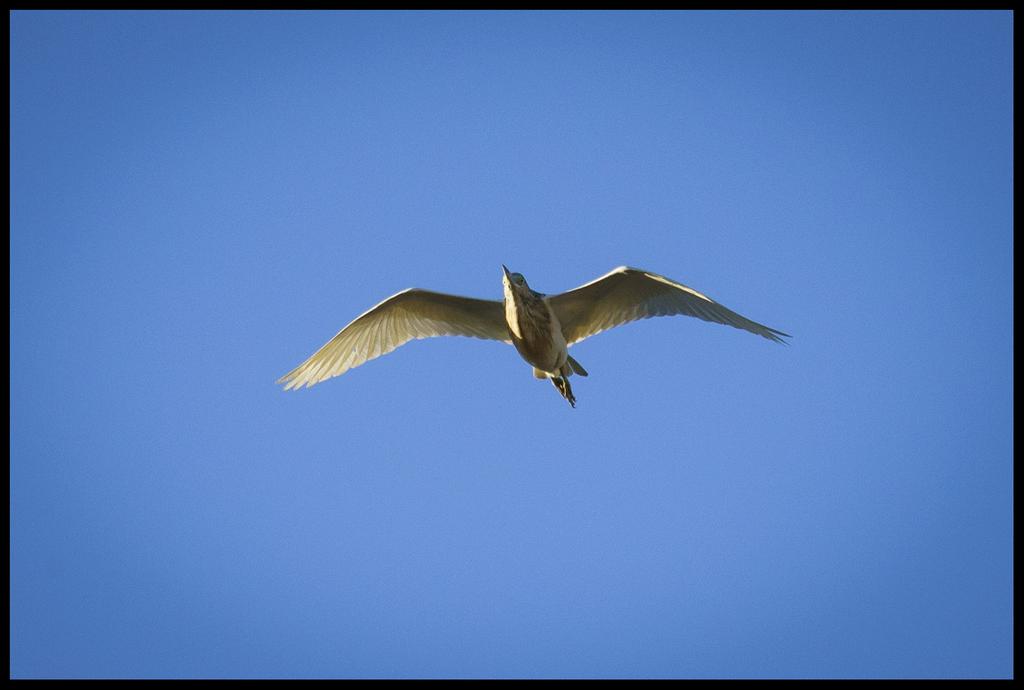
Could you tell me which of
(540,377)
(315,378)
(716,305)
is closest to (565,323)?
(540,377)

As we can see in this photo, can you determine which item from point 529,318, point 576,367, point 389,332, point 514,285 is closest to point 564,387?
point 576,367

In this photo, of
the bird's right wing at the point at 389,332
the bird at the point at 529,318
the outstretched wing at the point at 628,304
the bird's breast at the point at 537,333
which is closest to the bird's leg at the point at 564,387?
the bird at the point at 529,318

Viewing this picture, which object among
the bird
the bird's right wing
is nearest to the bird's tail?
the bird

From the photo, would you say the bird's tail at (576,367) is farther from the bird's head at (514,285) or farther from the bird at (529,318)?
the bird's head at (514,285)

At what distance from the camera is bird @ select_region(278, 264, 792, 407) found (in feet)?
45.5

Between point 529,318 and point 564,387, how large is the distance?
136 centimetres

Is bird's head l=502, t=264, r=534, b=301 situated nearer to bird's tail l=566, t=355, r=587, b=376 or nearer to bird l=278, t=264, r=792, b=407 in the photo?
bird l=278, t=264, r=792, b=407

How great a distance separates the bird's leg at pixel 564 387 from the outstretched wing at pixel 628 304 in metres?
0.59

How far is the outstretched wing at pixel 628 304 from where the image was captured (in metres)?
13.7

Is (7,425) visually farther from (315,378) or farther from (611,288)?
(611,288)

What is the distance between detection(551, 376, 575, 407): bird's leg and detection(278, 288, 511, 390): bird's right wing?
1.07 metres

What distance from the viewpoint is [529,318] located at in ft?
45.6

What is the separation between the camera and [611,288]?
1428cm

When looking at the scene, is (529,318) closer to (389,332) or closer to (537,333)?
(537,333)
